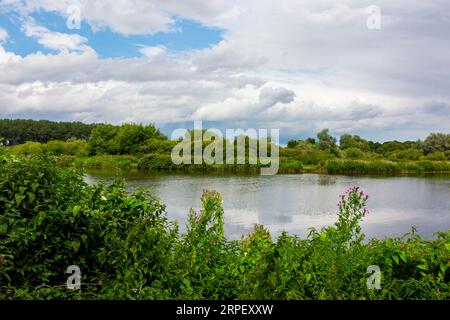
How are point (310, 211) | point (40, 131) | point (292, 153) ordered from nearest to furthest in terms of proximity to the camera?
1. point (310, 211)
2. point (292, 153)
3. point (40, 131)

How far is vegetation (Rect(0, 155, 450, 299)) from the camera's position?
404 cm

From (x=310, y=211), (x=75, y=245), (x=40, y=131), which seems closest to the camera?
(x=75, y=245)

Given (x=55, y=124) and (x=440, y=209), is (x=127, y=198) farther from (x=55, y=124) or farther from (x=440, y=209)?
(x=55, y=124)

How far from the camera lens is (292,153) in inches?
2363

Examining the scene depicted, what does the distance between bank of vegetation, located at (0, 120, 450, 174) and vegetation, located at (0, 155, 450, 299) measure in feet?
126

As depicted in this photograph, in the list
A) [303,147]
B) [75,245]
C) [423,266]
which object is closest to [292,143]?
[303,147]

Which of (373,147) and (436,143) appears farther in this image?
(373,147)

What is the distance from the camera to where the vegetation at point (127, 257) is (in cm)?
404

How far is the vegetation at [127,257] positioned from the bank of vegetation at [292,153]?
38.4 metres

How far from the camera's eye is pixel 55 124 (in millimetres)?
117625

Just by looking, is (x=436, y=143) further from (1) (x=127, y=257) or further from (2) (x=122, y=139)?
(1) (x=127, y=257)

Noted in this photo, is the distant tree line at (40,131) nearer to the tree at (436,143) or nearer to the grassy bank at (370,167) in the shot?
the grassy bank at (370,167)

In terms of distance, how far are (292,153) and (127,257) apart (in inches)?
2235
